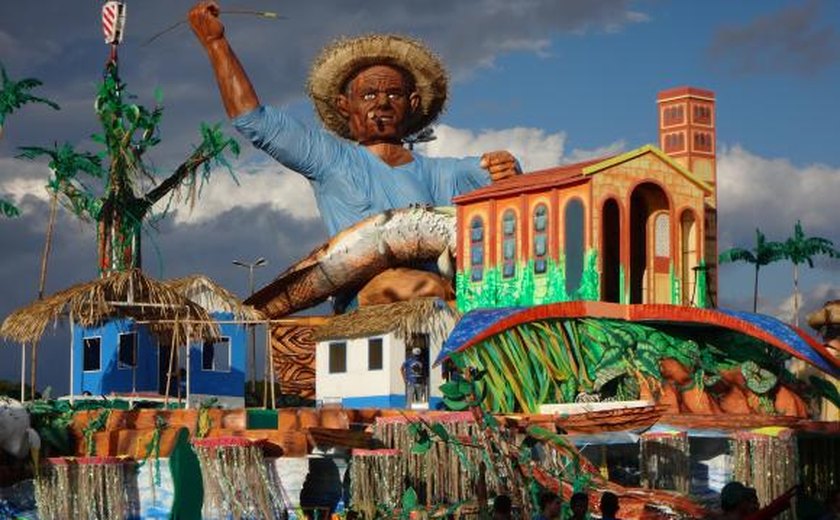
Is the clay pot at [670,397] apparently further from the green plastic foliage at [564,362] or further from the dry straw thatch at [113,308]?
the dry straw thatch at [113,308]

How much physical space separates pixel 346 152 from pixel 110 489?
1592cm

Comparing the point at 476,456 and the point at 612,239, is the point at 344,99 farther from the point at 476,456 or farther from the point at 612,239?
the point at 476,456

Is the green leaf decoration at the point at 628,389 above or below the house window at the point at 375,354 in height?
below

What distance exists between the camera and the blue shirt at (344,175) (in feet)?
108

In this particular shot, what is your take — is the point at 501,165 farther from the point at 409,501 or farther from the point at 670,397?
the point at 409,501

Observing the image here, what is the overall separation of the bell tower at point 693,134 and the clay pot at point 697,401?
13.0ft

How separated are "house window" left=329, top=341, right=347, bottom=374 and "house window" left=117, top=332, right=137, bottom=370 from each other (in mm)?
4205

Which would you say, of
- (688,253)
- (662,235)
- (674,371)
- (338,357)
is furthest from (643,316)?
(338,357)

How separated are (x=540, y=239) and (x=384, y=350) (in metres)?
3.40

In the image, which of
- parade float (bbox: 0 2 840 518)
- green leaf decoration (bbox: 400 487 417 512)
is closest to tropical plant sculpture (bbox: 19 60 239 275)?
parade float (bbox: 0 2 840 518)

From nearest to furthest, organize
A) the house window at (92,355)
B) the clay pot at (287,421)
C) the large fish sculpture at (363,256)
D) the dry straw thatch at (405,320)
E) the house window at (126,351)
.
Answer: the clay pot at (287,421) → the dry straw thatch at (405,320) → the large fish sculpture at (363,256) → the house window at (126,351) → the house window at (92,355)

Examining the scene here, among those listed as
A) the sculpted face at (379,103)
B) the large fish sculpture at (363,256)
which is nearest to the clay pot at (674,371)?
the large fish sculpture at (363,256)

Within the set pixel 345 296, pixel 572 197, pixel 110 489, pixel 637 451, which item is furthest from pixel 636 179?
pixel 110 489

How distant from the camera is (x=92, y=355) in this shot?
30906 millimetres
